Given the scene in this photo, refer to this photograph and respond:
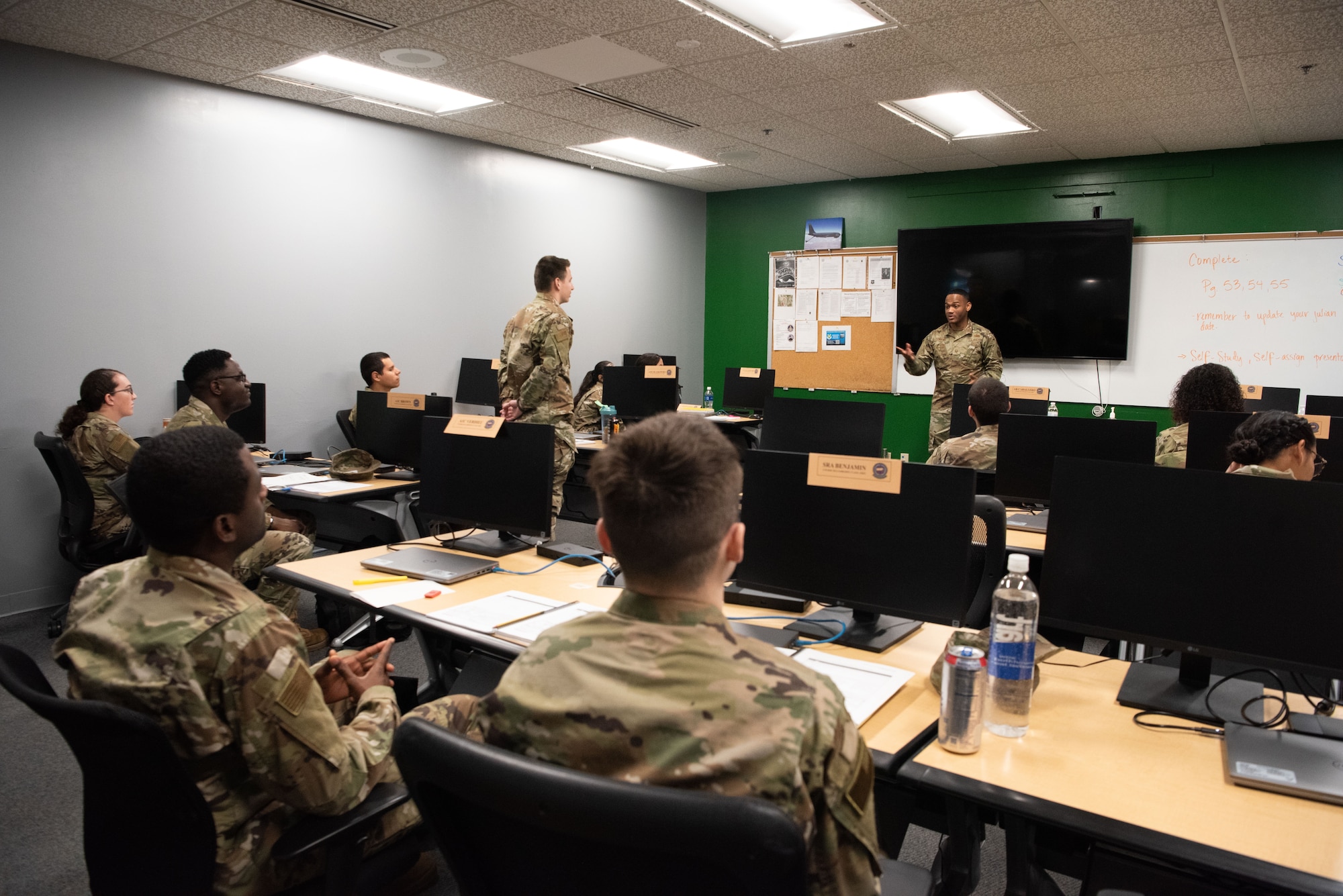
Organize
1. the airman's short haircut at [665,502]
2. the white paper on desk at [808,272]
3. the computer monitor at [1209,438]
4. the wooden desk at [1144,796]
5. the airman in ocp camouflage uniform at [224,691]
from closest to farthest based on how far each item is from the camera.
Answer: the airman's short haircut at [665,502], the wooden desk at [1144,796], the airman in ocp camouflage uniform at [224,691], the computer monitor at [1209,438], the white paper on desk at [808,272]

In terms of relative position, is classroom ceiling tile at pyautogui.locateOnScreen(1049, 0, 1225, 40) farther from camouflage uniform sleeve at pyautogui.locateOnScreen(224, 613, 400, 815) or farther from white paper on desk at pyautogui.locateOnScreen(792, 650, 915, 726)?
camouflage uniform sleeve at pyautogui.locateOnScreen(224, 613, 400, 815)

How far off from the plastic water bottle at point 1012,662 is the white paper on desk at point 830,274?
6666mm

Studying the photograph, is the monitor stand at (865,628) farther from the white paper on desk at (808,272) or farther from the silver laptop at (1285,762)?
the white paper on desk at (808,272)

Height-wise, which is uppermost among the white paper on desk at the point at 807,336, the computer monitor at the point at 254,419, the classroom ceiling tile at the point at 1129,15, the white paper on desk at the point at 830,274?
the classroom ceiling tile at the point at 1129,15

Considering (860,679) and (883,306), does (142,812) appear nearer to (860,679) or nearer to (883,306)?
(860,679)

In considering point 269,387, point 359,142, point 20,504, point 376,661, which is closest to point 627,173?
point 359,142

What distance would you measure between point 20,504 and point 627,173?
16.9 feet

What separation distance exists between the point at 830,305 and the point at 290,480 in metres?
5.26

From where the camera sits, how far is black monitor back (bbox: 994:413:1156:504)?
3125mm

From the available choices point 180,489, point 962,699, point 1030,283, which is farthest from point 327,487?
point 1030,283

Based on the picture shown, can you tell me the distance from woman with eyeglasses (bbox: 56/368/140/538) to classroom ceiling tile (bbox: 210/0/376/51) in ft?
5.72

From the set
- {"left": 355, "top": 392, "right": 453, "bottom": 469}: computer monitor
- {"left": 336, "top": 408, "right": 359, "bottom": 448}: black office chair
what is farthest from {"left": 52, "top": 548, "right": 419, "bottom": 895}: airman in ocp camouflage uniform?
{"left": 336, "top": 408, "right": 359, "bottom": 448}: black office chair

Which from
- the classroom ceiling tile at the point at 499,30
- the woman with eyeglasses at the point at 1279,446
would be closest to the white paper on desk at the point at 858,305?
the classroom ceiling tile at the point at 499,30

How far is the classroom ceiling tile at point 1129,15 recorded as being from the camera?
11.6ft
